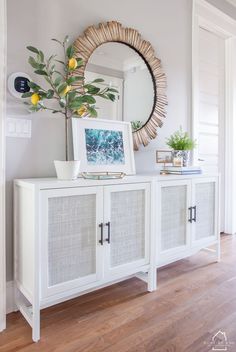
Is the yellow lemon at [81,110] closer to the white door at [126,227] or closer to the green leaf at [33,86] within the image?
the green leaf at [33,86]

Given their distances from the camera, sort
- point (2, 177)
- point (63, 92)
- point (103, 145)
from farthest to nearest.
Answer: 1. point (103, 145)
2. point (63, 92)
3. point (2, 177)

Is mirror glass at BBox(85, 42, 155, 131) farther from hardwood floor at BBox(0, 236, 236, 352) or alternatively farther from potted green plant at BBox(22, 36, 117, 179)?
hardwood floor at BBox(0, 236, 236, 352)

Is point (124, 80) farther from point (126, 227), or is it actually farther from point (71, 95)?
point (126, 227)

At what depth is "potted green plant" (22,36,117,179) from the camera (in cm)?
163

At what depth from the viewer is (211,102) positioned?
3.32 m

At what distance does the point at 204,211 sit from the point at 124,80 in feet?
4.17

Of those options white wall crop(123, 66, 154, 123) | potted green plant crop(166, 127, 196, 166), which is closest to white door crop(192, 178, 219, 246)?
potted green plant crop(166, 127, 196, 166)

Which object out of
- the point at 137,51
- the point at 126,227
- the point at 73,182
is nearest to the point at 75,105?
the point at 73,182

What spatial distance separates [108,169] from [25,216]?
2.30 ft

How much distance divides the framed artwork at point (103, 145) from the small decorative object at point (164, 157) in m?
0.41

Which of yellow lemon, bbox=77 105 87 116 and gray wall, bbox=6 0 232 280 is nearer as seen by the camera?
gray wall, bbox=6 0 232 280

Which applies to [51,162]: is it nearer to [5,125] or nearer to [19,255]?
[5,125]

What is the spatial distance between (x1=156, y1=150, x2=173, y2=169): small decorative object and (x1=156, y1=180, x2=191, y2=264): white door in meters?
0.33

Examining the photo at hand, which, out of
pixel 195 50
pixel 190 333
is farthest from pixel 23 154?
pixel 195 50
